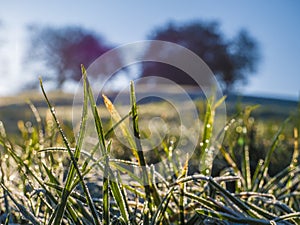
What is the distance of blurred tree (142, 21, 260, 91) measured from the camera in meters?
22.8

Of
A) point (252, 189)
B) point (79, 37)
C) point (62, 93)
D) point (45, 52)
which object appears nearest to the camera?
point (252, 189)

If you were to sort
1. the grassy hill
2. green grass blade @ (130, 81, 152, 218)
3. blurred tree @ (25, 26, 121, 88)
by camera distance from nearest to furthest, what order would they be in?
green grass blade @ (130, 81, 152, 218) < the grassy hill < blurred tree @ (25, 26, 121, 88)

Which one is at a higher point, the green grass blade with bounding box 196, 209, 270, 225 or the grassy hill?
the green grass blade with bounding box 196, 209, 270, 225

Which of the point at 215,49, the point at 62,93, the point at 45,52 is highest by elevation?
the point at 215,49

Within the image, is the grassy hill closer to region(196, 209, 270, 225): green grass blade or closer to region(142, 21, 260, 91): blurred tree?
region(196, 209, 270, 225): green grass blade

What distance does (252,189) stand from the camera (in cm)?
79

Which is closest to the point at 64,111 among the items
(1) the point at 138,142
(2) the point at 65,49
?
(1) the point at 138,142

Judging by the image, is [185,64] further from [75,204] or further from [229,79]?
[75,204]

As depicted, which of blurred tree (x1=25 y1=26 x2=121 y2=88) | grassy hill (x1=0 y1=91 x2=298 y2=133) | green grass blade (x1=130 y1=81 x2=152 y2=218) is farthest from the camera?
blurred tree (x1=25 y1=26 x2=121 y2=88)

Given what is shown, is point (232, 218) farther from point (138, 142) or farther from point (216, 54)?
point (216, 54)

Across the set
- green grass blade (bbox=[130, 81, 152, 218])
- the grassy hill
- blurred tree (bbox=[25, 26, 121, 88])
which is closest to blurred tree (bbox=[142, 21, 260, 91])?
blurred tree (bbox=[25, 26, 121, 88])

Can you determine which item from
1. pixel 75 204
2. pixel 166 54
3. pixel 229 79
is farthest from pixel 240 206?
pixel 229 79

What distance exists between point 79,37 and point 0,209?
24.5 m

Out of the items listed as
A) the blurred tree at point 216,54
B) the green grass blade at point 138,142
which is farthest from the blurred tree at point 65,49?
the green grass blade at point 138,142
